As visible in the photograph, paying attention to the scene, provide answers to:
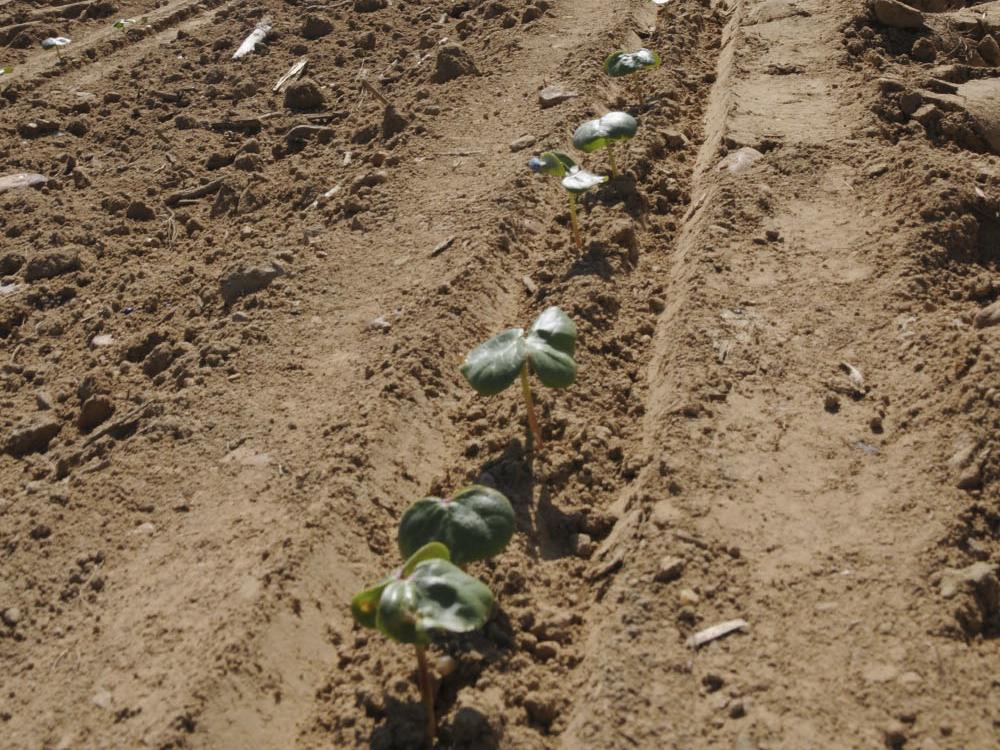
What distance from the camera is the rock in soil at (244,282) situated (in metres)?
4.10

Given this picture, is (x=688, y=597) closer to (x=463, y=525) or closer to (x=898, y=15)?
(x=463, y=525)

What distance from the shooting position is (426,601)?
217cm

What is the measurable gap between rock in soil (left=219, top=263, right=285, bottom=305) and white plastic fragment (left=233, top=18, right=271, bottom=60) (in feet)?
9.81

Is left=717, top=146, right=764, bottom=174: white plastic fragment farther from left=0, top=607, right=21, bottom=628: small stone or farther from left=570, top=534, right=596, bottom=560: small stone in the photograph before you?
left=0, top=607, right=21, bottom=628: small stone

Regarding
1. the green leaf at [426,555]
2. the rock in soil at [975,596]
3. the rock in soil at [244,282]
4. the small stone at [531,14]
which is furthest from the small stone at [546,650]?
the small stone at [531,14]

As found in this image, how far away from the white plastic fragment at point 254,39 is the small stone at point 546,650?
5.15 metres

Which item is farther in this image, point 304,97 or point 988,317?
point 304,97

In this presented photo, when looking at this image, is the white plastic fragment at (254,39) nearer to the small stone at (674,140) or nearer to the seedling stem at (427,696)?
the small stone at (674,140)

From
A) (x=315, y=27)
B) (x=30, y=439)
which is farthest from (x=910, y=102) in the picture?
(x=315, y=27)

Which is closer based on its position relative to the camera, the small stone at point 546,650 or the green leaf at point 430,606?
the green leaf at point 430,606

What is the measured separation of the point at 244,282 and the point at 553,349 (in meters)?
1.72

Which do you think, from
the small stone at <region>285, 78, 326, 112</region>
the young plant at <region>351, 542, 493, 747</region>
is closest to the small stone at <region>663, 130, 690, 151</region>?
the small stone at <region>285, 78, 326, 112</region>

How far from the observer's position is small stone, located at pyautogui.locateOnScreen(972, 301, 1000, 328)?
3.09 m

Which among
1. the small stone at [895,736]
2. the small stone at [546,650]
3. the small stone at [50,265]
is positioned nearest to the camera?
the small stone at [895,736]
